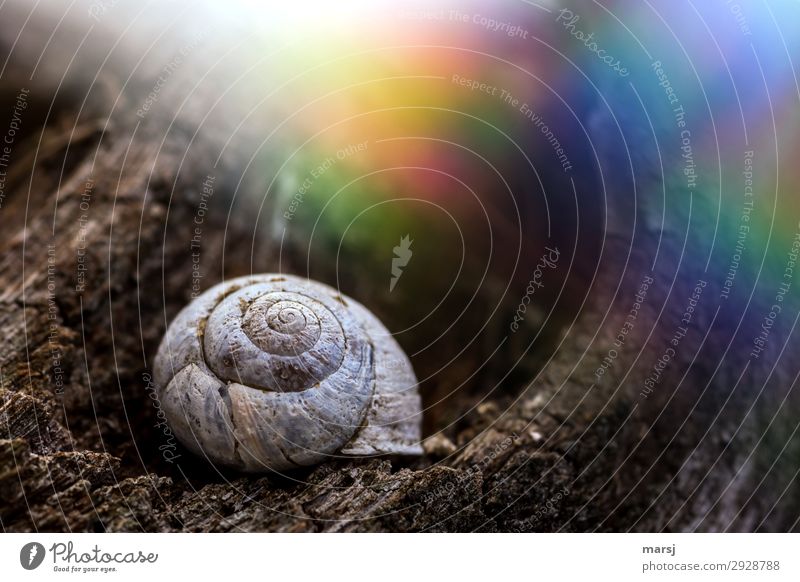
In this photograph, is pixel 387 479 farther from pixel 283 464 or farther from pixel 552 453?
pixel 552 453

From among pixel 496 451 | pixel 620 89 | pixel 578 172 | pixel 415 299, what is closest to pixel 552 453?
pixel 496 451

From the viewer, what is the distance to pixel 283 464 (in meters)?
1.17

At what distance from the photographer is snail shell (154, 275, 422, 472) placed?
44.8 inches
